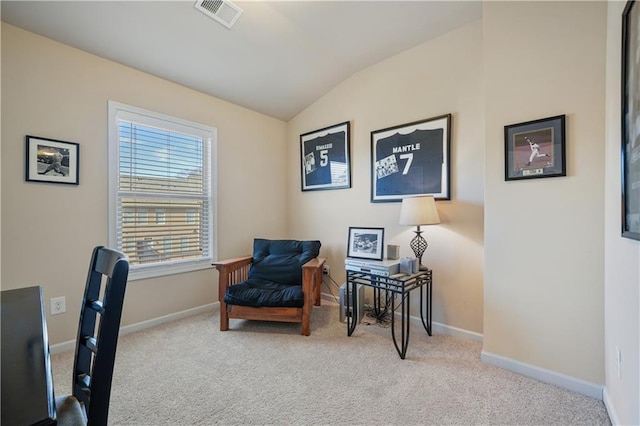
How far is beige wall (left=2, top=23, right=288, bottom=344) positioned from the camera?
2.04 meters

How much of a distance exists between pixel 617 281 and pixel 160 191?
3424mm

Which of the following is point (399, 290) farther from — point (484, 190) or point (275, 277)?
point (275, 277)

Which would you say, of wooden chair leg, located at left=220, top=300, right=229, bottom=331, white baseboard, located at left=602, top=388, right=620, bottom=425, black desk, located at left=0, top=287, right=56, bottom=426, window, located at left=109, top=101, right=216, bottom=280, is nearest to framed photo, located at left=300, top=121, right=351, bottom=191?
window, located at left=109, top=101, right=216, bottom=280

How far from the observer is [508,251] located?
6.52 ft

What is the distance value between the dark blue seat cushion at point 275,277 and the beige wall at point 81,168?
64 centimetres

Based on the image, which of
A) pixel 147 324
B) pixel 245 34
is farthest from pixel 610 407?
pixel 245 34

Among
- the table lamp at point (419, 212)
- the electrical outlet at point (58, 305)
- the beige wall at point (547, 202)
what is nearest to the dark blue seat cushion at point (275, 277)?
the table lamp at point (419, 212)

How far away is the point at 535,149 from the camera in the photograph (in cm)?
187

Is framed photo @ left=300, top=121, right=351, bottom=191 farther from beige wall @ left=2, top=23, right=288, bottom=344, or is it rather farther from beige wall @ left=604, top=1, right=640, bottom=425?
beige wall @ left=604, top=1, right=640, bottom=425

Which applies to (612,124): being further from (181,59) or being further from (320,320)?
(181,59)

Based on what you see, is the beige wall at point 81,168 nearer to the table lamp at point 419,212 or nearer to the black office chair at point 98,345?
the black office chair at point 98,345

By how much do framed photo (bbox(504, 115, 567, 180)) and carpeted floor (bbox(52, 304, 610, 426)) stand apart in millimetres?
1354

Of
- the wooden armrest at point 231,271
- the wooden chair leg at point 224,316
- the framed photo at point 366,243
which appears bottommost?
the wooden chair leg at point 224,316

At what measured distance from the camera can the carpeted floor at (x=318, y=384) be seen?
154cm
